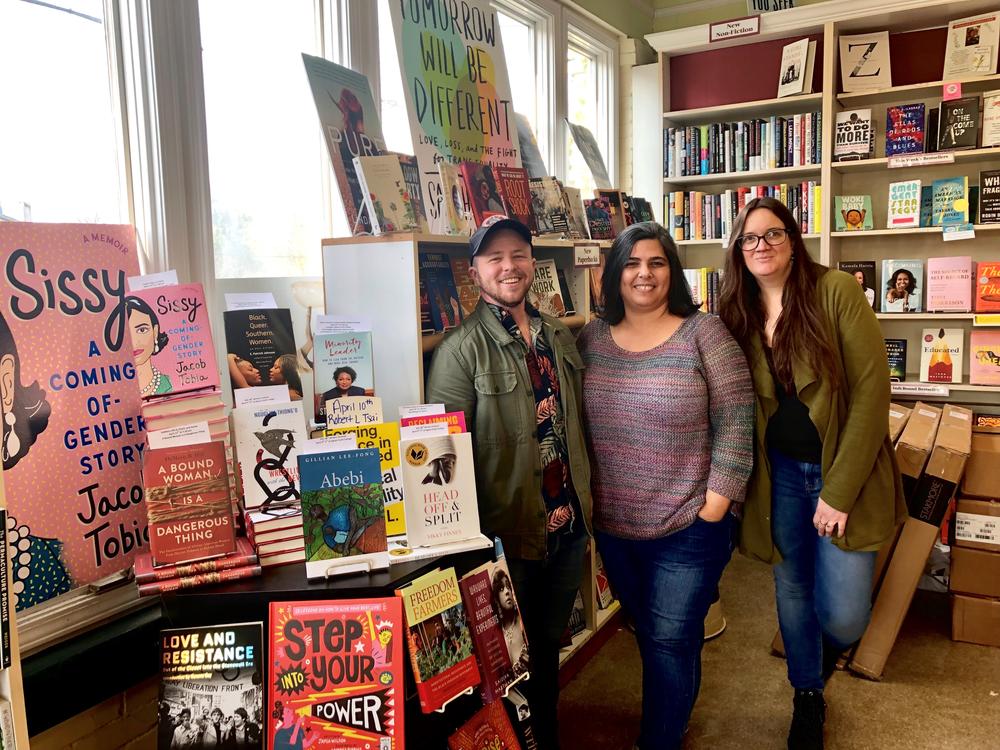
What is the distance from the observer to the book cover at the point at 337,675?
51.3 inches

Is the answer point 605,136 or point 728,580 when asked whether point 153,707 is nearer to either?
point 728,580

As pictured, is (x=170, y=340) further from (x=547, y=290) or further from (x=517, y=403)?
(x=547, y=290)

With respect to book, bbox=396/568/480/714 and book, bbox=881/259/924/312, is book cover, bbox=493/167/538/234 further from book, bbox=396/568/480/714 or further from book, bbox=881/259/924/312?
book, bbox=881/259/924/312

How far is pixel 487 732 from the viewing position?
5.29 ft

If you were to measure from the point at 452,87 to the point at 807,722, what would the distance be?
213 cm

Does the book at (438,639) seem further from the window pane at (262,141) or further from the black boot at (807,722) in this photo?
the black boot at (807,722)

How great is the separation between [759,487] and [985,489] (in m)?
1.27

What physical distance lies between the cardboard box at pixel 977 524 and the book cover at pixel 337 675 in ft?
7.65

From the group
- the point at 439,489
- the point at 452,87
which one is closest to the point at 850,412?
the point at 439,489

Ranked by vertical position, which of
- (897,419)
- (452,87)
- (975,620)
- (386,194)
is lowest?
(975,620)

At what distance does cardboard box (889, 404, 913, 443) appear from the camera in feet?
9.67

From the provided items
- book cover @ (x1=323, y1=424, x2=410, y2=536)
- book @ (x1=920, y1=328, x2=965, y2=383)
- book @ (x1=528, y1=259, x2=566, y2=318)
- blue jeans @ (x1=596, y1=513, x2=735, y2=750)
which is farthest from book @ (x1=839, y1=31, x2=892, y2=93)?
book cover @ (x1=323, y1=424, x2=410, y2=536)

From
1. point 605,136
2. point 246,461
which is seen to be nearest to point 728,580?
point 605,136

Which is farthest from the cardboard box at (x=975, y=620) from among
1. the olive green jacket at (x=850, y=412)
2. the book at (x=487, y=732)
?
the book at (x=487, y=732)
